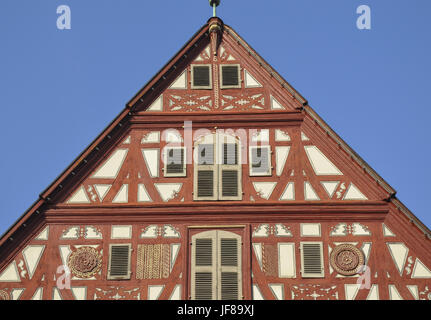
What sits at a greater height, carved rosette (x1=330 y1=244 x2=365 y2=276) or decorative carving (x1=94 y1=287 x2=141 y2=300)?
carved rosette (x1=330 y1=244 x2=365 y2=276)

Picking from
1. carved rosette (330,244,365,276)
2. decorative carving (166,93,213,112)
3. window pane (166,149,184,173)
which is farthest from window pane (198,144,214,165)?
carved rosette (330,244,365,276)

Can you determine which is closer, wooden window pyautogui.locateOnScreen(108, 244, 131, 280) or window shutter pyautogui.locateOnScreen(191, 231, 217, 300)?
window shutter pyautogui.locateOnScreen(191, 231, 217, 300)

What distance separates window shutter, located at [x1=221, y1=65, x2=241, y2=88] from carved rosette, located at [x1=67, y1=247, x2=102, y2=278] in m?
5.25

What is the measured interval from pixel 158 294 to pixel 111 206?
2.39 meters

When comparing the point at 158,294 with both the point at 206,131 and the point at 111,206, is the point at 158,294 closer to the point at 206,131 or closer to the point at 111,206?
the point at 111,206

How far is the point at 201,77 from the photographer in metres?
24.0

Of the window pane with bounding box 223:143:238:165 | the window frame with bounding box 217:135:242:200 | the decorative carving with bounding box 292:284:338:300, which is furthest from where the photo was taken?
the window pane with bounding box 223:143:238:165

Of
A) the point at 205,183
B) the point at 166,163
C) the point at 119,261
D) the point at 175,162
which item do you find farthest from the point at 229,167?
the point at 119,261

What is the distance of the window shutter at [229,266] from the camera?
21297mm

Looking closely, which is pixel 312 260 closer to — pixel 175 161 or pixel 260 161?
pixel 260 161

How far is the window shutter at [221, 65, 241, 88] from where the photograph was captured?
23.8 m

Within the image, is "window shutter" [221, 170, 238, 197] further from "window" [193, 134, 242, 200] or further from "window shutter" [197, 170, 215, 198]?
"window shutter" [197, 170, 215, 198]

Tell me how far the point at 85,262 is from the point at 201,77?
5481mm
